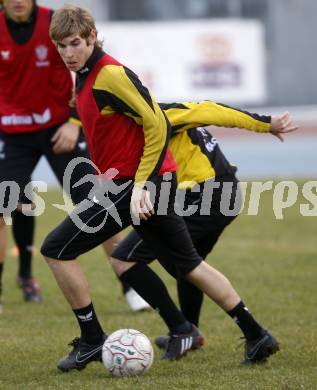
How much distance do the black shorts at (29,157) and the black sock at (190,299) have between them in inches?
52.8

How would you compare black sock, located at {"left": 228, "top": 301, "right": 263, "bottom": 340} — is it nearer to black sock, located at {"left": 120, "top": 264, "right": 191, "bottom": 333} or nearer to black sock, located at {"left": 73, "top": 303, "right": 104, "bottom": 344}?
black sock, located at {"left": 120, "top": 264, "right": 191, "bottom": 333}

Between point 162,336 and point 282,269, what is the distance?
9.64 ft

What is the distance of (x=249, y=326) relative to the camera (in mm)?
5430

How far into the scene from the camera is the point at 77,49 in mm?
5133

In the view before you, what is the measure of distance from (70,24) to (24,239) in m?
3.14

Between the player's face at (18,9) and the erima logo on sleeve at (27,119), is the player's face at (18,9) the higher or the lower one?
the higher one

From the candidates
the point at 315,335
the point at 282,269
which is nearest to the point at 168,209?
the point at 315,335

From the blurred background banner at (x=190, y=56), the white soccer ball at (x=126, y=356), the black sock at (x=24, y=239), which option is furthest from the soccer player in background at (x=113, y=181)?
the blurred background banner at (x=190, y=56)

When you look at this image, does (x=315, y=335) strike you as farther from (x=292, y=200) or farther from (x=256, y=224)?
(x=292, y=200)

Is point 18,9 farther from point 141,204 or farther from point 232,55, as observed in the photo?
point 232,55

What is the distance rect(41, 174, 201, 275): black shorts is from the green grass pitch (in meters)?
0.63

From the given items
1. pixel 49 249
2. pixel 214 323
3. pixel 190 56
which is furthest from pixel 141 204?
pixel 190 56

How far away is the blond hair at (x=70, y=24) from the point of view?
200 inches

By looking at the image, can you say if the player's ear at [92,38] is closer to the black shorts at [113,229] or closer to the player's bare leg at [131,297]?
the black shorts at [113,229]
